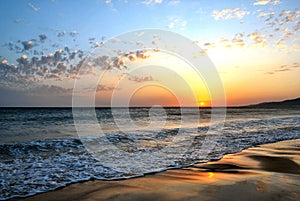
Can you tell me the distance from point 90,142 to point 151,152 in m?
4.04

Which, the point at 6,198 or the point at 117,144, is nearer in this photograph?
the point at 6,198

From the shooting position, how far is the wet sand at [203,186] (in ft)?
14.9

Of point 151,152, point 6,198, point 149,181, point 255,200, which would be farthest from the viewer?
point 151,152

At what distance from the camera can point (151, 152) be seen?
9.89m

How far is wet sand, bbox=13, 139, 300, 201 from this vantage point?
4539 millimetres

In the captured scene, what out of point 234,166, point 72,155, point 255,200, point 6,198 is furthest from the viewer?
point 72,155

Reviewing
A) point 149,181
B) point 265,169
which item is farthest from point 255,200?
point 265,169

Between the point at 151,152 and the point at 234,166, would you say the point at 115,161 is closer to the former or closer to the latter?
the point at 151,152

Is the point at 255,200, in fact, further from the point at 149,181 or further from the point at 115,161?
the point at 115,161

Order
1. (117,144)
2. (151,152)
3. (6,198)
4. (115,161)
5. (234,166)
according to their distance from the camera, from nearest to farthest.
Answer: (6,198) < (234,166) < (115,161) < (151,152) < (117,144)

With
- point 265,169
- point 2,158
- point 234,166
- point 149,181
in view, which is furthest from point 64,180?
point 265,169

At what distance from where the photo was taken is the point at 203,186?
5148 millimetres

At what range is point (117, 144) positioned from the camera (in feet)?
39.3

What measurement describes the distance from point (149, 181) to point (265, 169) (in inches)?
144
